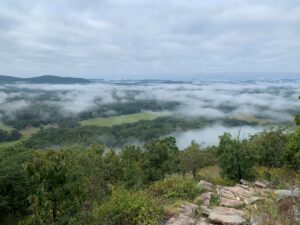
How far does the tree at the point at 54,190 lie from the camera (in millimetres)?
8914

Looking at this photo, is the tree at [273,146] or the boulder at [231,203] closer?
the boulder at [231,203]

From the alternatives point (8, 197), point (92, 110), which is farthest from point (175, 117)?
point (8, 197)

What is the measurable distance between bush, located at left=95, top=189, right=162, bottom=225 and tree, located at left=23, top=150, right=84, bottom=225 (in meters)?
1.75

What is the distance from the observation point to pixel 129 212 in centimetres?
734

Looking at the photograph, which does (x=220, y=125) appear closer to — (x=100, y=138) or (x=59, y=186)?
(x=100, y=138)

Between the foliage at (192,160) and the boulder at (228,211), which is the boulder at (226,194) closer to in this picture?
the boulder at (228,211)

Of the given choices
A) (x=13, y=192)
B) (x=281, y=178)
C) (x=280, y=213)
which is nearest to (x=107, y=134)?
(x=13, y=192)

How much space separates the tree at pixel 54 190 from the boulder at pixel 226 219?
4134 mm

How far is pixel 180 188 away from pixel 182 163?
87.5 feet

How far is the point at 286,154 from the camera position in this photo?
24.6m

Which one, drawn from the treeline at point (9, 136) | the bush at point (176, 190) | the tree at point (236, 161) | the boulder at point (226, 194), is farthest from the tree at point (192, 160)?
the treeline at point (9, 136)

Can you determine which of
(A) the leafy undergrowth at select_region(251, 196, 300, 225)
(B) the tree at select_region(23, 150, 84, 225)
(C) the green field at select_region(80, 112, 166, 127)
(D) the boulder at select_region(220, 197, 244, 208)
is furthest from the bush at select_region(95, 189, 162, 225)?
(C) the green field at select_region(80, 112, 166, 127)

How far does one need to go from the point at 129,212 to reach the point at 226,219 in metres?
2.33

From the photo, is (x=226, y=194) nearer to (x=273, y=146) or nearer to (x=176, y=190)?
(x=176, y=190)
